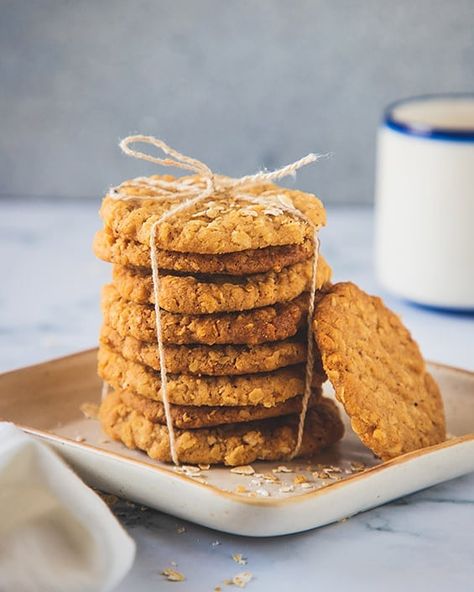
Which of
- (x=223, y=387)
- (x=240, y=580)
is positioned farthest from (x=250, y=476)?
(x=240, y=580)

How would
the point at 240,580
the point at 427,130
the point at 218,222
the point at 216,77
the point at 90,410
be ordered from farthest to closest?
the point at 216,77 < the point at 427,130 < the point at 90,410 < the point at 218,222 < the point at 240,580

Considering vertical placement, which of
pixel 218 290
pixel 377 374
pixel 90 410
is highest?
pixel 218 290

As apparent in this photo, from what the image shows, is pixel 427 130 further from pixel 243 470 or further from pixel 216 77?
pixel 243 470

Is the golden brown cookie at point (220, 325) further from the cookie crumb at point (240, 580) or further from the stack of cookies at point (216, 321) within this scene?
the cookie crumb at point (240, 580)

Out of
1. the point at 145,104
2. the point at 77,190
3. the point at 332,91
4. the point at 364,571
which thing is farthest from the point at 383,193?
the point at 364,571

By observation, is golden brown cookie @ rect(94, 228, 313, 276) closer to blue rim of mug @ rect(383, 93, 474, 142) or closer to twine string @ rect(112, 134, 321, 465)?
twine string @ rect(112, 134, 321, 465)

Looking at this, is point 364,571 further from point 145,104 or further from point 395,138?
point 145,104

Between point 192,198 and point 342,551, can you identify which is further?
point 192,198
